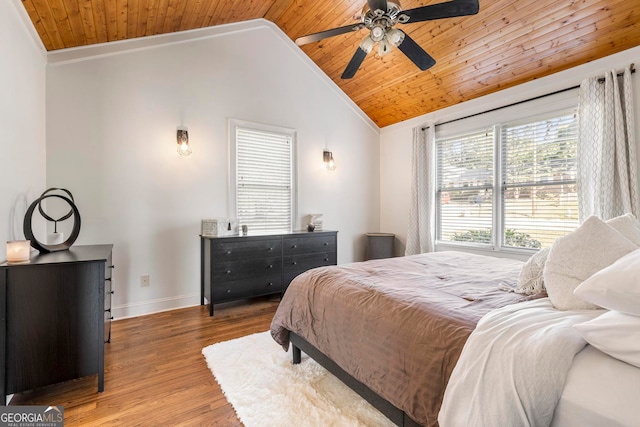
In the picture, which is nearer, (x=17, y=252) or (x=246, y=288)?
(x=17, y=252)

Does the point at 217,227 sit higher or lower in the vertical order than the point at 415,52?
lower

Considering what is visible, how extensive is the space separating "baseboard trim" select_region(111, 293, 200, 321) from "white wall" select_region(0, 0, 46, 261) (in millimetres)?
1164

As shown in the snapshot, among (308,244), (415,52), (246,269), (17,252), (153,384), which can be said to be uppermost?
(415,52)

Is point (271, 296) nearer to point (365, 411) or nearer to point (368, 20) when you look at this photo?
point (365, 411)

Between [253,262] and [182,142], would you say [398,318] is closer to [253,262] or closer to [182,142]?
[253,262]

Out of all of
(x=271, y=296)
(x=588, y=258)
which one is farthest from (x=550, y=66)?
(x=271, y=296)

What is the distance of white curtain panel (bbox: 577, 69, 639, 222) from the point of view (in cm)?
276

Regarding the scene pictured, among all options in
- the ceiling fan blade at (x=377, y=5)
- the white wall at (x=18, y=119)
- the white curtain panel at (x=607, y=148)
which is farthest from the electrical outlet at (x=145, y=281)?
the white curtain panel at (x=607, y=148)

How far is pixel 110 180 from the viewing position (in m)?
3.14

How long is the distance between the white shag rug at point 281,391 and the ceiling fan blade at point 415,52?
2502mm

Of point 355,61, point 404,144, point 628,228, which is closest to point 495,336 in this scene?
point 628,228

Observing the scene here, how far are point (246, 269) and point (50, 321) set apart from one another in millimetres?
1853

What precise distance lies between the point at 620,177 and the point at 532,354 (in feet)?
9.69

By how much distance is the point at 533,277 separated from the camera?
1.55m
